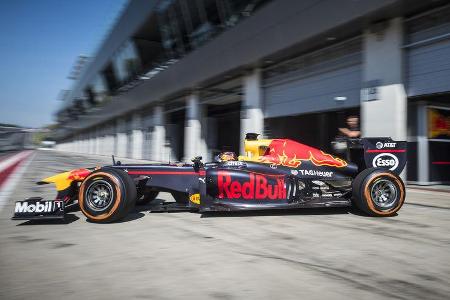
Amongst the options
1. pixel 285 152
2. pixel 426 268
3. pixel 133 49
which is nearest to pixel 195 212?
pixel 285 152

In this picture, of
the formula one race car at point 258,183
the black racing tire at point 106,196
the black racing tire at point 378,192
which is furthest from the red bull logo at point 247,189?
the black racing tire at point 106,196

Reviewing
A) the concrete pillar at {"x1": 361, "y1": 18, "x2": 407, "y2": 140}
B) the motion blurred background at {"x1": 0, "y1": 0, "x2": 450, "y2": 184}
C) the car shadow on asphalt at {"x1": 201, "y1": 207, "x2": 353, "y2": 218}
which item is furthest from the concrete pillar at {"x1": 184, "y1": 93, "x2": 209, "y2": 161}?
the car shadow on asphalt at {"x1": 201, "y1": 207, "x2": 353, "y2": 218}

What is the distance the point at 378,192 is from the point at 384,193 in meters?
0.11

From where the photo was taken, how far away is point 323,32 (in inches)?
415

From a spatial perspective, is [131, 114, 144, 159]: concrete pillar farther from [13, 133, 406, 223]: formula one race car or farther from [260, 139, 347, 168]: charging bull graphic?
[260, 139, 347, 168]: charging bull graphic

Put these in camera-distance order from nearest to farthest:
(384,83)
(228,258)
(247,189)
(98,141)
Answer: (228,258)
(247,189)
(384,83)
(98,141)

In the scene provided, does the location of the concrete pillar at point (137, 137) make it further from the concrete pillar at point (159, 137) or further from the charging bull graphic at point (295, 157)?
the charging bull graphic at point (295, 157)

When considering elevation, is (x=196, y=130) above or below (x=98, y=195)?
above

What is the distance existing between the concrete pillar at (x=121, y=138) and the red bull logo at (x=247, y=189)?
3269 centimetres

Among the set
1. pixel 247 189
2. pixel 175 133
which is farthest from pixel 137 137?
pixel 247 189

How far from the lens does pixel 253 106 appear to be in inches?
593

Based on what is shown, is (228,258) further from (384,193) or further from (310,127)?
(310,127)

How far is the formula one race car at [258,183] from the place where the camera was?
4664 mm

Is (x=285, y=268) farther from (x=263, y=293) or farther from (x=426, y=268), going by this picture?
(x=426, y=268)
